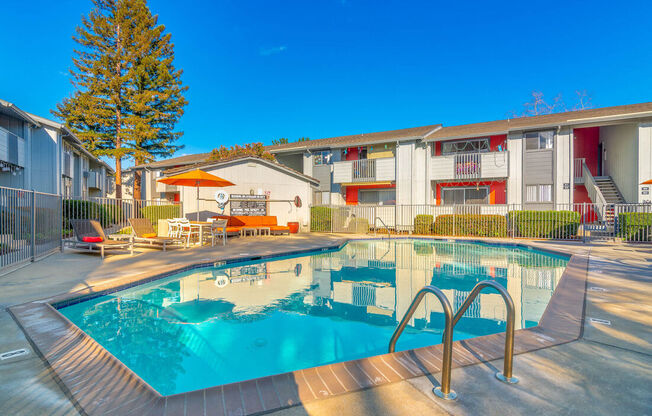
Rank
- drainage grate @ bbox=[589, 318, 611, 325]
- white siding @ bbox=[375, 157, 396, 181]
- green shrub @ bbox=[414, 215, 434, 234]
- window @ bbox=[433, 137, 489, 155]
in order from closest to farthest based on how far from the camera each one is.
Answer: drainage grate @ bbox=[589, 318, 611, 325] < green shrub @ bbox=[414, 215, 434, 234] < window @ bbox=[433, 137, 489, 155] < white siding @ bbox=[375, 157, 396, 181]

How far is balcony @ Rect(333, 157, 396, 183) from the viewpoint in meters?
20.5

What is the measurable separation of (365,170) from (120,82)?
17516 millimetres

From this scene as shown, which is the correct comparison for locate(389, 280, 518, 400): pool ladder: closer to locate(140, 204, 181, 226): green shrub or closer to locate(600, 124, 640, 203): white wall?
locate(140, 204, 181, 226): green shrub

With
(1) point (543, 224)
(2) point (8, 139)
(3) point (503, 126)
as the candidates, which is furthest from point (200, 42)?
(1) point (543, 224)

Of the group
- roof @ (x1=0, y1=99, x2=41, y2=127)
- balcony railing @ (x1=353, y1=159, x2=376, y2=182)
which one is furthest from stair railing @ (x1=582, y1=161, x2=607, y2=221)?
roof @ (x1=0, y1=99, x2=41, y2=127)

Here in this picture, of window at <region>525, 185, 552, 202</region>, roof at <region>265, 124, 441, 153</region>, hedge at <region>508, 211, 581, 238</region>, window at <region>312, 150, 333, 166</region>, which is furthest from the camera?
window at <region>312, 150, 333, 166</region>

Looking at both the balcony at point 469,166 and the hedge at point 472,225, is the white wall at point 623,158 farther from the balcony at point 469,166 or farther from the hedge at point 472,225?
the hedge at point 472,225

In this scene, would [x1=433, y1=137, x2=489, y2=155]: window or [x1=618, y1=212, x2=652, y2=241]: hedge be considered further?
[x1=433, y1=137, x2=489, y2=155]: window

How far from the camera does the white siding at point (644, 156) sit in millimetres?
15344

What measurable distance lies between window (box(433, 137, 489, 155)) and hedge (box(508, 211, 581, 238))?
202 inches

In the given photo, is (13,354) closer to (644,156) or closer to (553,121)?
(553,121)

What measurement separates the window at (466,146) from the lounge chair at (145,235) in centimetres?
1617

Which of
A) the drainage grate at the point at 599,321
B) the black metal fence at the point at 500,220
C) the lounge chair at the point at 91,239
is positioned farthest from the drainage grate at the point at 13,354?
the black metal fence at the point at 500,220

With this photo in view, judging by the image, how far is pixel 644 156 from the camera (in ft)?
50.5
